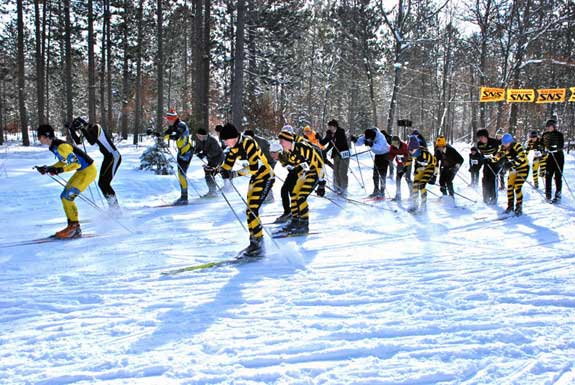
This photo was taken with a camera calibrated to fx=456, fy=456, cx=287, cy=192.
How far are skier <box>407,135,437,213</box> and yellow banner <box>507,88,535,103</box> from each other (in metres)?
13.9

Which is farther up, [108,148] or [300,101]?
[300,101]

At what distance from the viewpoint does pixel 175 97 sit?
49344 millimetres

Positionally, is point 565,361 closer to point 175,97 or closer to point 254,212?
point 254,212

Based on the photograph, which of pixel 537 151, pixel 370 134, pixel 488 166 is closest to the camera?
pixel 370 134

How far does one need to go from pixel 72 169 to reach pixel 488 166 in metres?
8.63

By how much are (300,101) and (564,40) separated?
1967cm

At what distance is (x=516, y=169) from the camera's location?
8.83m

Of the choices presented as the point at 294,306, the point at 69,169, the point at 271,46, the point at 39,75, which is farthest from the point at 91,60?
the point at 294,306

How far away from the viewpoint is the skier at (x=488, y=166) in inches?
411

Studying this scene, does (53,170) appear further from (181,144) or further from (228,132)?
(181,144)

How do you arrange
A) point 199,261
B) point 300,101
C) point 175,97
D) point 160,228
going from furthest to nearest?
point 175,97 → point 300,101 → point 160,228 → point 199,261

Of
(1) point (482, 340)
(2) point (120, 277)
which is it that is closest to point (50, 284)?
(2) point (120, 277)

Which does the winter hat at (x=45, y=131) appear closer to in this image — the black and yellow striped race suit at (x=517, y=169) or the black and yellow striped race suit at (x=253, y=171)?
the black and yellow striped race suit at (x=253, y=171)

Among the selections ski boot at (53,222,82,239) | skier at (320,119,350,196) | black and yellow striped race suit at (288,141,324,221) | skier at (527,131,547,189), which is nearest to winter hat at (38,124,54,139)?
ski boot at (53,222,82,239)
